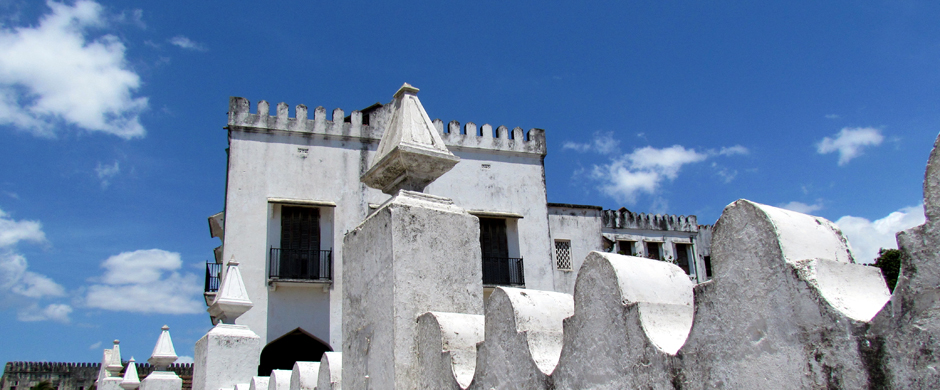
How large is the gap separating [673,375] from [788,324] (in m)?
0.39

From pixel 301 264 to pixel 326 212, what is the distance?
141cm

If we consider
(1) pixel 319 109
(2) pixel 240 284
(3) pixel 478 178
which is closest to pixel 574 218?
(3) pixel 478 178

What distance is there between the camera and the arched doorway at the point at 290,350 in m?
15.3

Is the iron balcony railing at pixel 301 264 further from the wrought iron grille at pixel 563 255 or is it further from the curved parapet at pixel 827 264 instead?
the curved parapet at pixel 827 264

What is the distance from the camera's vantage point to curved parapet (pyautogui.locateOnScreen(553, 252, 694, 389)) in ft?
6.61

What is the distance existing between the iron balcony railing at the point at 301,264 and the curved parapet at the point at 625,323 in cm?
1380

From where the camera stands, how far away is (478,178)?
17.9m

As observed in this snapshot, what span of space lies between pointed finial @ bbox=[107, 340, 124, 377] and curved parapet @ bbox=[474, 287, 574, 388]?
11.8m

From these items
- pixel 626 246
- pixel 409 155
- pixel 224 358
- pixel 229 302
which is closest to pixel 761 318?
pixel 409 155

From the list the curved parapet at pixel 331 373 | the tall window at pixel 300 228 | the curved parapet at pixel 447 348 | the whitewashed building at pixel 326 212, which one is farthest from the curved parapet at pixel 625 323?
the tall window at pixel 300 228

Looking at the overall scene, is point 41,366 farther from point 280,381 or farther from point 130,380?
point 280,381

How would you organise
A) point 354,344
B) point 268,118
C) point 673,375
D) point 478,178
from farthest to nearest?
point 478,178, point 268,118, point 354,344, point 673,375

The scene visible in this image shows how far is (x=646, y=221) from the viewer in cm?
2305

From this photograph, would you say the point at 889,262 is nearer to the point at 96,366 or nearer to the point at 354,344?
the point at 354,344
